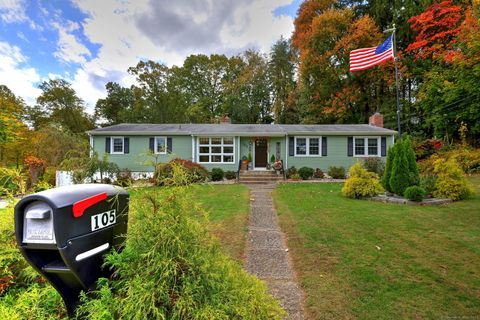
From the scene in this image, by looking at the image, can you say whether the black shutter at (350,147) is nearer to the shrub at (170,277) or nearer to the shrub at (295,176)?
the shrub at (295,176)

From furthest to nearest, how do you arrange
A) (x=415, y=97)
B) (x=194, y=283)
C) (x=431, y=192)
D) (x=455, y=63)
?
(x=415, y=97) < (x=455, y=63) < (x=431, y=192) < (x=194, y=283)

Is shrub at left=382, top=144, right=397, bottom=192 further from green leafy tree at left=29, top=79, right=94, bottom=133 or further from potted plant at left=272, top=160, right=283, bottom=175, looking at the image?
green leafy tree at left=29, top=79, right=94, bottom=133

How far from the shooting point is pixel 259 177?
14570mm


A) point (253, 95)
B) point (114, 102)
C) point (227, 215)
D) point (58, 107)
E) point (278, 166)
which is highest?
point (114, 102)

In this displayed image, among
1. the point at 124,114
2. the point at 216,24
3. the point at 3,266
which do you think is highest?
the point at 216,24

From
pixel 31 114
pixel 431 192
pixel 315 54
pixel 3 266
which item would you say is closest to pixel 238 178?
pixel 431 192

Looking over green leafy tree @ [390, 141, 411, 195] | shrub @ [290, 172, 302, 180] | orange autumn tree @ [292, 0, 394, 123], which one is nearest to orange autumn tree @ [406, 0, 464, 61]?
orange autumn tree @ [292, 0, 394, 123]

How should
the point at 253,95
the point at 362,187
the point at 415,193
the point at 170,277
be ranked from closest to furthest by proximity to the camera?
the point at 170,277, the point at 415,193, the point at 362,187, the point at 253,95

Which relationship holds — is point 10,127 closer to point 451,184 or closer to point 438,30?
point 451,184

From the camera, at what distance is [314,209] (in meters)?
7.30

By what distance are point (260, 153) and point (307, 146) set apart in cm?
308

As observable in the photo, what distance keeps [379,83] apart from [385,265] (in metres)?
23.4

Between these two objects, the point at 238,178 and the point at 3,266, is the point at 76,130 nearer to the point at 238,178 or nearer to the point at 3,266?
the point at 238,178

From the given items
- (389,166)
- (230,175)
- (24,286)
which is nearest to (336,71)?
(230,175)
